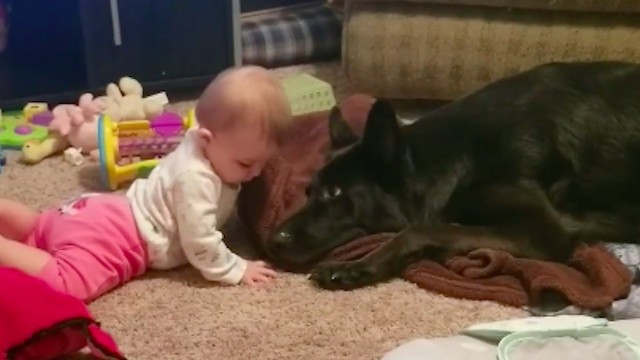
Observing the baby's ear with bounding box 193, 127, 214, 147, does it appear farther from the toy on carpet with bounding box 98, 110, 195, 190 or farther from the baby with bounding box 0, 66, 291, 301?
the toy on carpet with bounding box 98, 110, 195, 190

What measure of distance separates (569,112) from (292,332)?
2.45 ft

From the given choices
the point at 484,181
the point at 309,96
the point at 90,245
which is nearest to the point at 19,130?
the point at 309,96

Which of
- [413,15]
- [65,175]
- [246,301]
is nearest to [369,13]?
[413,15]

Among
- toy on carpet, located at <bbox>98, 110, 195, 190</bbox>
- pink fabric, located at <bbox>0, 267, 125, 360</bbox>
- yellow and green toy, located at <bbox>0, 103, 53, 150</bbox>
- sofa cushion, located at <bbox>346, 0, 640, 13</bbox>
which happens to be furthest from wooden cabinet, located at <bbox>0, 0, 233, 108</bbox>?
pink fabric, located at <bbox>0, 267, 125, 360</bbox>

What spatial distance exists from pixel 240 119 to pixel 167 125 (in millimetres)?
669

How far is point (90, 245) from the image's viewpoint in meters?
1.71

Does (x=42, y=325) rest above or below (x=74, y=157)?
above

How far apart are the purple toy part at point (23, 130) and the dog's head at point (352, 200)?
1.01 meters

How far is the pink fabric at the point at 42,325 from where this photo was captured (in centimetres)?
142

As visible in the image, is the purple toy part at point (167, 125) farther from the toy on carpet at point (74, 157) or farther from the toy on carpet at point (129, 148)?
the toy on carpet at point (74, 157)

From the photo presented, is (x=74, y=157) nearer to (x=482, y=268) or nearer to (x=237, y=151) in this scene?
(x=237, y=151)

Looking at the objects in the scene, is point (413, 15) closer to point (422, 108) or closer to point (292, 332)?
point (422, 108)

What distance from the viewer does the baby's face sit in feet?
5.76

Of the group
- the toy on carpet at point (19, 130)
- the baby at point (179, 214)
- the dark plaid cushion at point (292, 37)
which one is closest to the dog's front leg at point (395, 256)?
the baby at point (179, 214)
